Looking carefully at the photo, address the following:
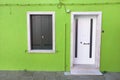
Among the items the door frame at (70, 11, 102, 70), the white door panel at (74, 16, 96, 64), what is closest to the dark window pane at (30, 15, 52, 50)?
the door frame at (70, 11, 102, 70)

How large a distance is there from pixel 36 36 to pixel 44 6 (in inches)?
56.7

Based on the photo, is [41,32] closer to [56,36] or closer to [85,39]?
[56,36]

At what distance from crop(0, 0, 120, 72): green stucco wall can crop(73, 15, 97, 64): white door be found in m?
0.58

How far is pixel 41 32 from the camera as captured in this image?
24.4 ft

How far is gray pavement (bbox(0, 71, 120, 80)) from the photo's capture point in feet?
21.5

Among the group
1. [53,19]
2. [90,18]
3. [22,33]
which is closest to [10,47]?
[22,33]

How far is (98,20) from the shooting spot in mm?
7164

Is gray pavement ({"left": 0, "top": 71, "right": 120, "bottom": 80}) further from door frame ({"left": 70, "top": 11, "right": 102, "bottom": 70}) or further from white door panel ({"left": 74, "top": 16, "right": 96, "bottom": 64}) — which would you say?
white door panel ({"left": 74, "top": 16, "right": 96, "bottom": 64})

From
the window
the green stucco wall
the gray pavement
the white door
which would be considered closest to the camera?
the gray pavement

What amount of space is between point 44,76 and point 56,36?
1.84 meters

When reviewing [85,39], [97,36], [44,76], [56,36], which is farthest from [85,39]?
[44,76]

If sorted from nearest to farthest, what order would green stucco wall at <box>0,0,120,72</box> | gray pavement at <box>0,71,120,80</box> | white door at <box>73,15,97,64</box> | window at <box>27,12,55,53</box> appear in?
gray pavement at <box>0,71,120,80</box>, green stucco wall at <box>0,0,120,72</box>, window at <box>27,12,55,53</box>, white door at <box>73,15,97,64</box>

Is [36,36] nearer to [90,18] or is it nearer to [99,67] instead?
[90,18]

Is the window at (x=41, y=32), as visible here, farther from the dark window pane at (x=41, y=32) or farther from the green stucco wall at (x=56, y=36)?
the green stucco wall at (x=56, y=36)
